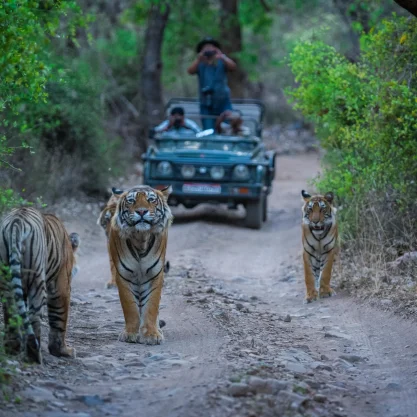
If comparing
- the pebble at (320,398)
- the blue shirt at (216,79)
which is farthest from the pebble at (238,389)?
the blue shirt at (216,79)

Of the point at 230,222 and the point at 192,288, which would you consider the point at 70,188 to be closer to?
the point at 230,222

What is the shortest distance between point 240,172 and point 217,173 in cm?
40

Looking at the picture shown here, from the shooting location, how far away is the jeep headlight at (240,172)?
1555cm

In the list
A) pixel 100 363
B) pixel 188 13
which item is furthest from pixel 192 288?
pixel 188 13

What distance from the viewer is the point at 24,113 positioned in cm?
1587

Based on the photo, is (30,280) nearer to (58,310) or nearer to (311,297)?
(58,310)

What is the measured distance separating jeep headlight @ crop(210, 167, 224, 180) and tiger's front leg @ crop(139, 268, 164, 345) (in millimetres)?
7941

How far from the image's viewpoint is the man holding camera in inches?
658

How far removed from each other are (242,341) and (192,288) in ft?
9.35

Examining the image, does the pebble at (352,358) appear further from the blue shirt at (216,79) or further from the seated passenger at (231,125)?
the blue shirt at (216,79)

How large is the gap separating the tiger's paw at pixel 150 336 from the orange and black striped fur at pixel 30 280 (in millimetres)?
986

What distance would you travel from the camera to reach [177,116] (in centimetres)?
1644

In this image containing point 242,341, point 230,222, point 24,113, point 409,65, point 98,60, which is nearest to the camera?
point 242,341

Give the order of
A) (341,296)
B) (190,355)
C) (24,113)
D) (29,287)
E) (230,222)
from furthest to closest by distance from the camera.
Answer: (230,222) → (24,113) → (341,296) → (190,355) → (29,287)
